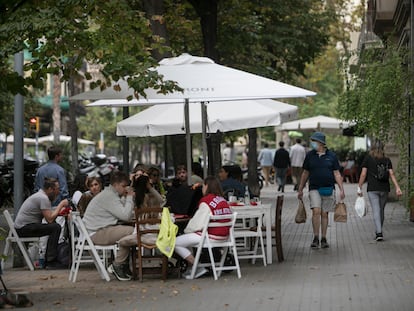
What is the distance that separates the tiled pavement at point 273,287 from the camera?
10664 mm

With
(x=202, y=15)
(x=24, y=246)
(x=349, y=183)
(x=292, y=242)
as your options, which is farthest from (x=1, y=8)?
(x=349, y=183)

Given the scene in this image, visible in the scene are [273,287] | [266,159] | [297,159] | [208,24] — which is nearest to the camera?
[273,287]

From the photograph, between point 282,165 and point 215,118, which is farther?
point 282,165

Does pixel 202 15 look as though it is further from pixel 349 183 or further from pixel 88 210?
pixel 349 183

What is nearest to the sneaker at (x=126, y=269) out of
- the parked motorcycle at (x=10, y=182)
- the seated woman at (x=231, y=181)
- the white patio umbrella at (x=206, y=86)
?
the white patio umbrella at (x=206, y=86)

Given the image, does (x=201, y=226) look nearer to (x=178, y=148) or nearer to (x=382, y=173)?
(x=382, y=173)

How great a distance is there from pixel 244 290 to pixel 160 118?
8569mm

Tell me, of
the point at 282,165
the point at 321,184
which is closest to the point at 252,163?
the point at 282,165

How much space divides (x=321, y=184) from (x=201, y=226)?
4022mm

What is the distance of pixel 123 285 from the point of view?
12609mm

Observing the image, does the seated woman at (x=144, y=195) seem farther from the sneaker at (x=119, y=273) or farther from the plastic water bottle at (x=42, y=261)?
the plastic water bottle at (x=42, y=261)

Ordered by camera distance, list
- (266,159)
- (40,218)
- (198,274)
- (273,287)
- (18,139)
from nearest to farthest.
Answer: (273,287)
(198,274)
(40,218)
(18,139)
(266,159)

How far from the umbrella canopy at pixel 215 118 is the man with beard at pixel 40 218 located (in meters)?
4.83

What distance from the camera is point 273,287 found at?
11.9 meters
